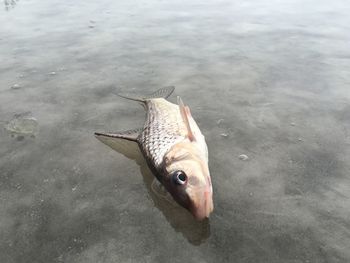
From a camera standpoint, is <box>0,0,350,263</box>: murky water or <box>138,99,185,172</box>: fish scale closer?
<box>0,0,350,263</box>: murky water

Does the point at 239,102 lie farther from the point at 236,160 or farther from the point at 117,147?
the point at 117,147

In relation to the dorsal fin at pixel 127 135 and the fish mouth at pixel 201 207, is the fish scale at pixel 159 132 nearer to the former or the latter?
the dorsal fin at pixel 127 135

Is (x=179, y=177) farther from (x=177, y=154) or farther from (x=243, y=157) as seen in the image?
(x=243, y=157)

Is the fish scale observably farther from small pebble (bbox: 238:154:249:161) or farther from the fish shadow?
small pebble (bbox: 238:154:249:161)

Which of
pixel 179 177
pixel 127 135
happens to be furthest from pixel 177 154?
pixel 127 135

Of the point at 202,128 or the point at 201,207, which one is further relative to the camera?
the point at 202,128

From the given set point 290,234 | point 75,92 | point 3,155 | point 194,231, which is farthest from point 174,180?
point 75,92

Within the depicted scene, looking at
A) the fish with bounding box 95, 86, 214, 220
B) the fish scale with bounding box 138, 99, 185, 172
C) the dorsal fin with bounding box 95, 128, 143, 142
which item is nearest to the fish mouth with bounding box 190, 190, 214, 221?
the fish with bounding box 95, 86, 214, 220
